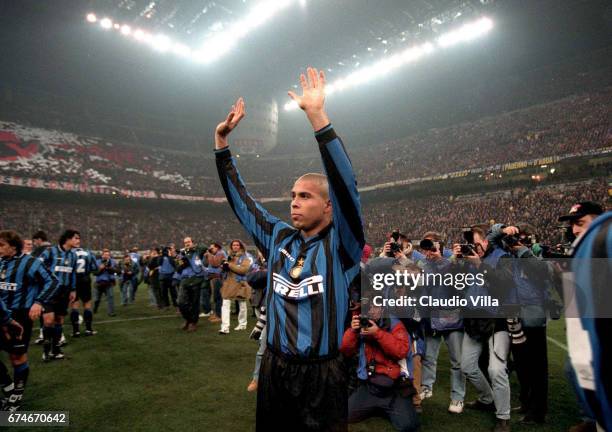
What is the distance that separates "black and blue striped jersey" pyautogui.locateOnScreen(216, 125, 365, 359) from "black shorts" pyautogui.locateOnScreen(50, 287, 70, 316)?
6506 millimetres

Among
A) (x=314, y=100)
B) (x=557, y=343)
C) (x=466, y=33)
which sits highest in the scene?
(x=466, y=33)

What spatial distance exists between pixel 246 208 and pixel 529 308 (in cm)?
377

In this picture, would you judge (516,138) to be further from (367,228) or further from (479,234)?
(479,234)

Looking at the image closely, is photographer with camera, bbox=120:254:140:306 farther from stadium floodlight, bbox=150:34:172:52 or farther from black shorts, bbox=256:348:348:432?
stadium floodlight, bbox=150:34:172:52

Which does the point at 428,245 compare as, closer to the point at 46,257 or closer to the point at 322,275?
the point at 322,275

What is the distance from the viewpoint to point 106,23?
29.2m

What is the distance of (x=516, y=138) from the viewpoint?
3084 cm

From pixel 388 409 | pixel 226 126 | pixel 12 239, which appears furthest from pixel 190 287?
pixel 226 126

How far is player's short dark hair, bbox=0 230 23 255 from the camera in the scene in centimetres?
468

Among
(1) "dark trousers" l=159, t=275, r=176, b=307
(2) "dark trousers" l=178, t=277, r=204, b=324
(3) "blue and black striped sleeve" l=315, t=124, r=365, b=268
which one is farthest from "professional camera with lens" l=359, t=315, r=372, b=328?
(1) "dark trousers" l=159, t=275, r=176, b=307

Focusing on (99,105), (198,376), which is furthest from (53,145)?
(198,376)

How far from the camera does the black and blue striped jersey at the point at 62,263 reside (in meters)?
6.82

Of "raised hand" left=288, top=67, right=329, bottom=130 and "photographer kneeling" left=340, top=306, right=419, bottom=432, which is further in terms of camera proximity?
"photographer kneeling" left=340, top=306, right=419, bottom=432

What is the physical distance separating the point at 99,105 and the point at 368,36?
1260 inches
